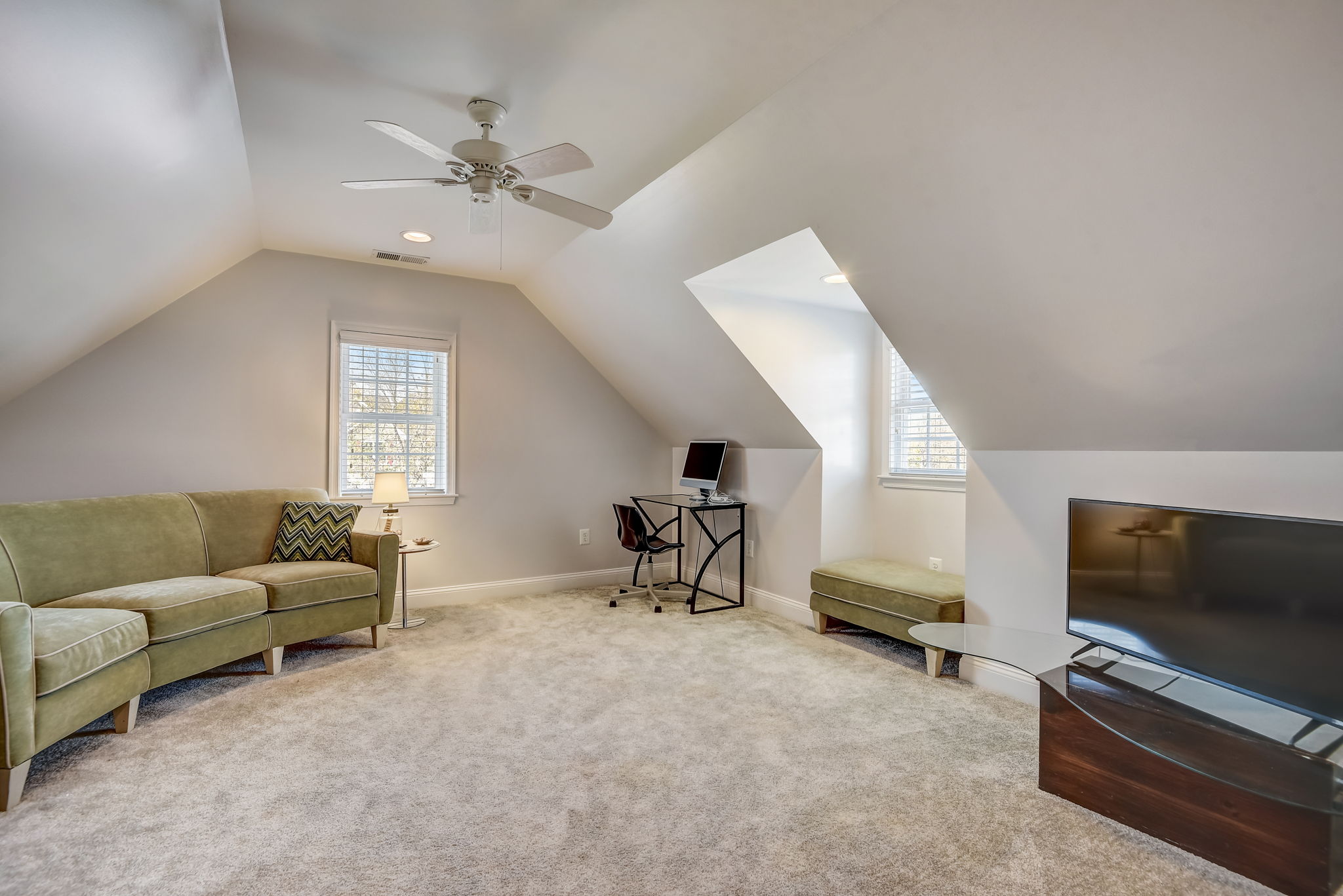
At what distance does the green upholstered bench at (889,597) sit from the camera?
3.29 metres

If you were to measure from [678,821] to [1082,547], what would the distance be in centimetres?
183

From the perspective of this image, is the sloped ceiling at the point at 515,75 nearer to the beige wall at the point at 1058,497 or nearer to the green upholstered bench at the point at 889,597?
the beige wall at the point at 1058,497

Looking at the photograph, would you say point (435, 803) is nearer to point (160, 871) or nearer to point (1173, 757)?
point (160, 871)

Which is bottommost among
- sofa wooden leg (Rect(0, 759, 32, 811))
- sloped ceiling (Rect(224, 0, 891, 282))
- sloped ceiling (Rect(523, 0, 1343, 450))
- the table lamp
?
sofa wooden leg (Rect(0, 759, 32, 811))

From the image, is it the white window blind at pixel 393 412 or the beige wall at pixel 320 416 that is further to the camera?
the white window blind at pixel 393 412

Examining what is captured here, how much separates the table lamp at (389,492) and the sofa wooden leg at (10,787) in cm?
207

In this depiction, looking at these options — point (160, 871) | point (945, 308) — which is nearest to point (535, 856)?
point (160, 871)

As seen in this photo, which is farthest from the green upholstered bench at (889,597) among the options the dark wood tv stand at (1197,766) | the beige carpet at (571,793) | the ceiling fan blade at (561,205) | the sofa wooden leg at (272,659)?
the sofa wooden leg at (272,659)

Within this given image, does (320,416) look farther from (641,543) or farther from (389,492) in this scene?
(641,543)

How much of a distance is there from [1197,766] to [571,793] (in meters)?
1.83

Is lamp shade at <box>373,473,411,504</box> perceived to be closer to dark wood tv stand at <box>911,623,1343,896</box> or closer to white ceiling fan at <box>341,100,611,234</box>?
white ceiling fan at <box>341,100,611,234</box>

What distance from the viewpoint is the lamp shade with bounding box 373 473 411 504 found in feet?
13.4

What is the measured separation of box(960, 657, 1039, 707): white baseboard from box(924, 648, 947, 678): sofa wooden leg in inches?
4.7

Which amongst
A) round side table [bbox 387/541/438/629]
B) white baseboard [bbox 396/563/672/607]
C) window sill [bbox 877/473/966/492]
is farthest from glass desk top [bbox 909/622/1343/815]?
white baseboard [bbox 396/563/672/607]
